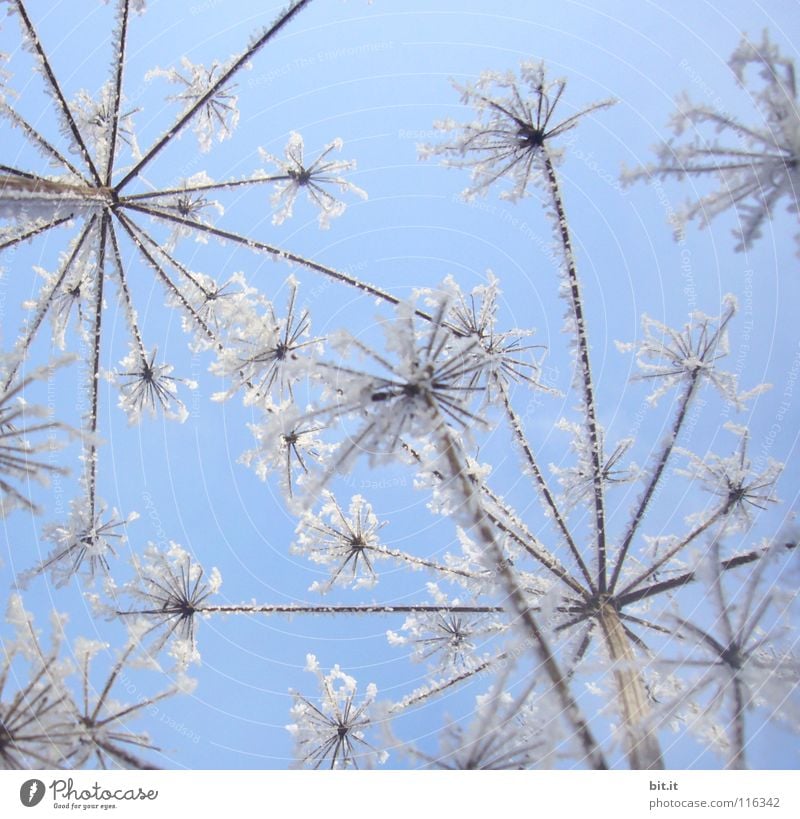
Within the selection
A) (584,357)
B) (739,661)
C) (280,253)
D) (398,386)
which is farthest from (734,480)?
(280,253)

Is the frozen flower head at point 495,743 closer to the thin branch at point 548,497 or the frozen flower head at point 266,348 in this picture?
the thin branch at point 548,497

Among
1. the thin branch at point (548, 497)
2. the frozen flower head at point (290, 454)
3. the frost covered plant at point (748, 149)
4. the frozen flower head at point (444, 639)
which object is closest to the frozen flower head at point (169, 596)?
the frozen flower head at point (290, 454)

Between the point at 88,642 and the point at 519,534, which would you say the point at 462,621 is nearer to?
the point at 519,534

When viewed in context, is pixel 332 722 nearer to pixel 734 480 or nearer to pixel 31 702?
pixel 31 702

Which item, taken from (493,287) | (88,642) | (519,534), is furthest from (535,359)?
(88,642)

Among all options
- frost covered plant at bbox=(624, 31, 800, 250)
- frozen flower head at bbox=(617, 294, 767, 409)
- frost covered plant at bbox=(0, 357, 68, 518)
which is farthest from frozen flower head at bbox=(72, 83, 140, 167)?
frozen flower head at bbox=(617, 294, 767, 409)

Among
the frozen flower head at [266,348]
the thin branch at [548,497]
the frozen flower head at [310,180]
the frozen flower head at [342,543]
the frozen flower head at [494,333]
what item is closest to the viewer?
the thin branch at [548,497]

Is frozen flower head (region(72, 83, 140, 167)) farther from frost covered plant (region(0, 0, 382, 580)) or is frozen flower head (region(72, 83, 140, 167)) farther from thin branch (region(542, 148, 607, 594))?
thin branch (region(542, 148, 607, 594))
